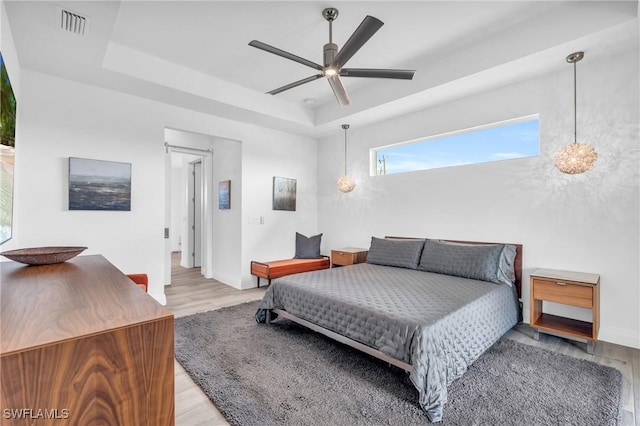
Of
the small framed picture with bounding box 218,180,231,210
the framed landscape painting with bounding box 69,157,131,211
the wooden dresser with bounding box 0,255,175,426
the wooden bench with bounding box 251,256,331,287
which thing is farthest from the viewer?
the small framed picture with bounding box 218,180,231,210

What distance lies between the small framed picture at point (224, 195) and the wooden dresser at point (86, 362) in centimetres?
407

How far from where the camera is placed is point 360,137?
5133 millimetres

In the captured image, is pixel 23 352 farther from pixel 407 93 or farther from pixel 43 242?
pixel 407 93

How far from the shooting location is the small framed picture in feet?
16.8

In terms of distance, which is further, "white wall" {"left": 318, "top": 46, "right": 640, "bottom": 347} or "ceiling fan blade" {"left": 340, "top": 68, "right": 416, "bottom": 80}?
"white wall" {"left": 318, "top": 46, "right": 640, "bottom": 347}

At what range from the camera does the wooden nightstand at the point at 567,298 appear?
260cm

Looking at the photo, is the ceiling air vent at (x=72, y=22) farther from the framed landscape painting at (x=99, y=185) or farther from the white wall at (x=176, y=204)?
the white wall at (x=176, y=204)

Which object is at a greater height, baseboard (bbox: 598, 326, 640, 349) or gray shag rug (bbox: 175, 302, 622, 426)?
baseboard (bbox: 598, 326, 640, 349)

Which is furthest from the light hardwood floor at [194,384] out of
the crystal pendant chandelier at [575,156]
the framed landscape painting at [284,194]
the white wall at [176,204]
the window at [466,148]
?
the white wall at [176,204]

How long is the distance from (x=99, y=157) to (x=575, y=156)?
495 cm

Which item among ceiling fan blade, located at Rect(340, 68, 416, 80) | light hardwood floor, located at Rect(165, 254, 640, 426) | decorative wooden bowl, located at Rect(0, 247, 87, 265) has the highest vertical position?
ceiling fan blade, located at Rect(340, 68, 416, 80)

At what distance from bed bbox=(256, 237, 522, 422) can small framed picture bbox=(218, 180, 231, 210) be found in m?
2.37

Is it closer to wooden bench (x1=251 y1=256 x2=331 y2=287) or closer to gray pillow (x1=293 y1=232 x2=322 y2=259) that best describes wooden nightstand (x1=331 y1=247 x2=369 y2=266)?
wooden bench (x1=251 y1=256 x2=331 y2=287)

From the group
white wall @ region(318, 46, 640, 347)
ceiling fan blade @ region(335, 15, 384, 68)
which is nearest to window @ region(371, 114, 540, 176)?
white wall @ region(318, 46, 640, 347)
